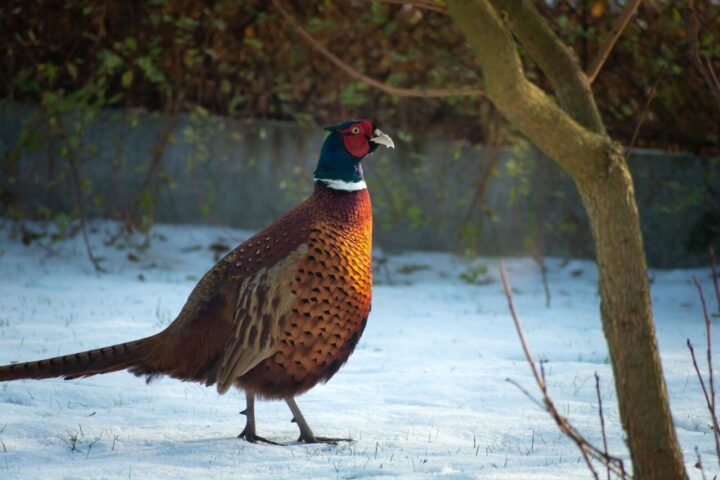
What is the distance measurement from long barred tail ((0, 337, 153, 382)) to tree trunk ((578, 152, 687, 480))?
1.74 metres

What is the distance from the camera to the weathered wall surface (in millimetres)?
7887

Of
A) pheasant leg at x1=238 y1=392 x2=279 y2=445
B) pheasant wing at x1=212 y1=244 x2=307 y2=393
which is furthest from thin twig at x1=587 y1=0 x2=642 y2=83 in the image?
pheasant leg at x1=238 y1=392 x2=279 y2=445

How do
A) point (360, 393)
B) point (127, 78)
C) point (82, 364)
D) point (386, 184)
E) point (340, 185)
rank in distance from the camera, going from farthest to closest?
point (386, 184) < point (127, 78) < point (360, 393) < point (340, 185) < point (82, 364)

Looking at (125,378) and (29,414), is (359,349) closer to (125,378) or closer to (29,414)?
(125,378)

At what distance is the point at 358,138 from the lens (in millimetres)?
3576

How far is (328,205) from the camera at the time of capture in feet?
11.3

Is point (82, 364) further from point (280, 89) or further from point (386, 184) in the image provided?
point (280, 89)

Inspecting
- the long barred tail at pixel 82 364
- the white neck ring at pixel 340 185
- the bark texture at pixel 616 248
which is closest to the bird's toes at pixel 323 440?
the long barred tail at pixel 82 364

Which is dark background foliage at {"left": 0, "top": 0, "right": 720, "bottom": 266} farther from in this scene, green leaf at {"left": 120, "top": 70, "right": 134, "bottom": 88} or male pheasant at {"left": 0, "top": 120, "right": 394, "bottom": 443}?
male pheasant at {"left": 0, "top": 120, "right": 394, "bottom": 443}

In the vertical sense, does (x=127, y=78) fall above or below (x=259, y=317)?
above

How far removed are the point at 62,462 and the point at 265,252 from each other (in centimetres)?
100

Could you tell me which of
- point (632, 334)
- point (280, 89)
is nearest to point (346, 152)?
point (632, 334)

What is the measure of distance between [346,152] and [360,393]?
1200mm

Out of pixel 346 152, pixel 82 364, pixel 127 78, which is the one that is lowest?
pixel 82 364
